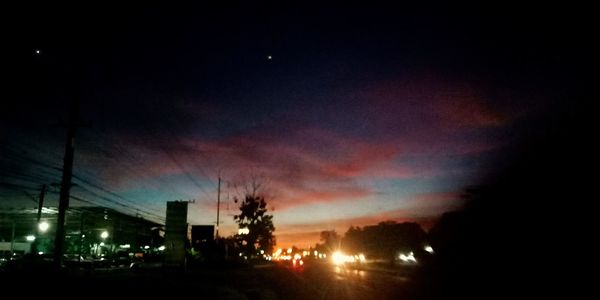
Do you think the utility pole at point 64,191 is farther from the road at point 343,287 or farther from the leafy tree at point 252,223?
the leafy tree at point 252,223

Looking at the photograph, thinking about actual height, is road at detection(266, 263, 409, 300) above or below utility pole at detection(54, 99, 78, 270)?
below

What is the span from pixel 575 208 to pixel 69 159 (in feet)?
94.4

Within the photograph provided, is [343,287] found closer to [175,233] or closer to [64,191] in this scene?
[64,191]

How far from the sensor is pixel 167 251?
43531 millimetres

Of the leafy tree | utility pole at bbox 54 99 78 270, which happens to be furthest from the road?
the leafy tree

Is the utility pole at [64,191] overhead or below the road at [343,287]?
overhead

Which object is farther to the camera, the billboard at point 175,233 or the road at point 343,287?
the billboard at point 175,233

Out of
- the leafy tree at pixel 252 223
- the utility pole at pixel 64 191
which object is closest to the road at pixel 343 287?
the utility pole at pixel 64 191

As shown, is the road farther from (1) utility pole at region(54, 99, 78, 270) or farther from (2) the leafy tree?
(2) the leafy tree

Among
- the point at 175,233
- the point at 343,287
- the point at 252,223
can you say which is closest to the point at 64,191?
the point at 343,287

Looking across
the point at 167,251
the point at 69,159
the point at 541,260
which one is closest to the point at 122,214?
the point at 167,251

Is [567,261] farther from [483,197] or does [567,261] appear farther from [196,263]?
[196,263]

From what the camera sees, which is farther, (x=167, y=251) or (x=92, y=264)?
(x=92, y=264)

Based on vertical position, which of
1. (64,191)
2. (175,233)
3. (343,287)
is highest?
(64,191)
